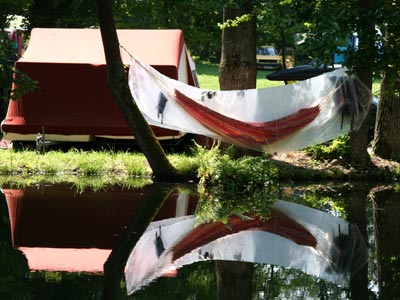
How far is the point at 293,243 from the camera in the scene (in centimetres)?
980

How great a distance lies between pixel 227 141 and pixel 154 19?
518 inches

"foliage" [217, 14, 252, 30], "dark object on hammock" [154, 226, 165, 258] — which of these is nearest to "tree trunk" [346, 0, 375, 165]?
"foliage" [217, 14, 252, 30]

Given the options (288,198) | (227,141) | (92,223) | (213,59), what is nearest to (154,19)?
(227,141)

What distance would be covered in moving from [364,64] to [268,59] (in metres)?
28.8

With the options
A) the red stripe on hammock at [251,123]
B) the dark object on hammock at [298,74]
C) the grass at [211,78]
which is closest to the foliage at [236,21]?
the red stripe on hammock at [251,123]

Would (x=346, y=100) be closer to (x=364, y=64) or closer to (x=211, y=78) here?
(x=364, y=64)

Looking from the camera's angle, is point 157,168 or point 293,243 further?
point 157,168

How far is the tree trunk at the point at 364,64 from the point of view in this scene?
13633 mm

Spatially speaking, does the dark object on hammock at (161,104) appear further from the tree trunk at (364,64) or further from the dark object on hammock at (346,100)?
the tree trunk at (364,64)

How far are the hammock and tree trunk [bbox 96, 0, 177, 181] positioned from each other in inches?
24.4

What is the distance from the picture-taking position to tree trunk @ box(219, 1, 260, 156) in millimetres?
14992

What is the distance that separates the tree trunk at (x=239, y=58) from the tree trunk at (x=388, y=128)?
2395mm

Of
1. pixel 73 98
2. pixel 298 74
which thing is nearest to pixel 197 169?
pixel 73 98

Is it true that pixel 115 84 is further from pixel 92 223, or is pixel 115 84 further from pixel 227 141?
pixel 92 223
